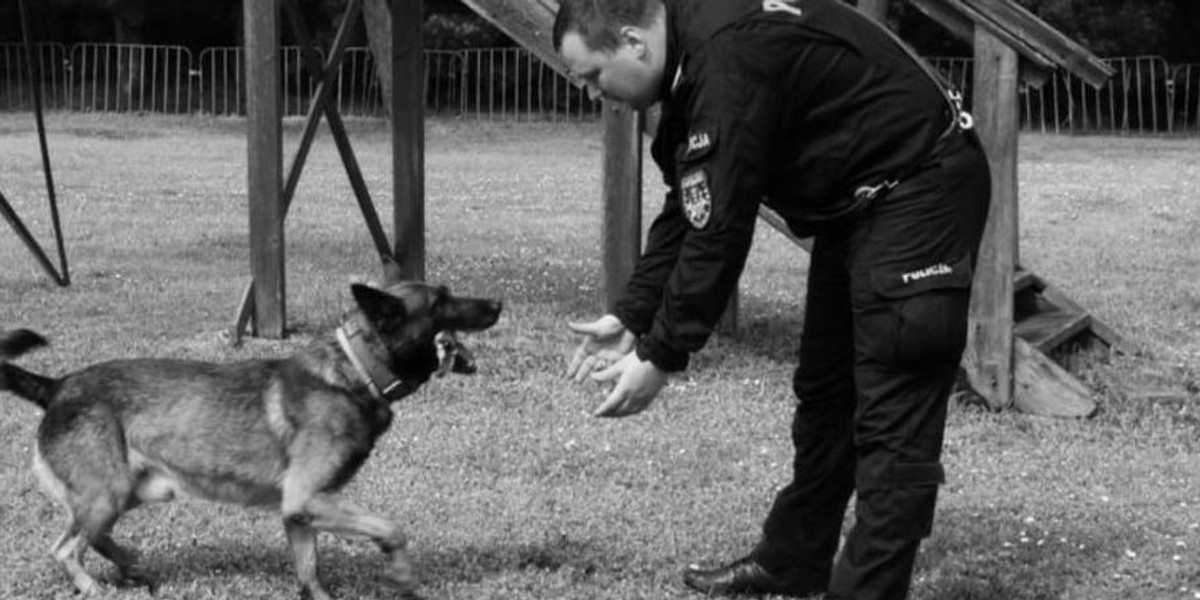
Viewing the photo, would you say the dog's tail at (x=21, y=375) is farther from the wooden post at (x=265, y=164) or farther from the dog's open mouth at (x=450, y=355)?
the wooden post at (x=265, y=164)

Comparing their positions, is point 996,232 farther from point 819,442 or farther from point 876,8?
point 819,442

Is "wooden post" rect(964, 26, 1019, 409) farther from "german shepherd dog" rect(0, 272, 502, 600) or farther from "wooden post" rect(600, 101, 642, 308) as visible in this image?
"german shepherd dog" rect(0, 272, 502, 600)

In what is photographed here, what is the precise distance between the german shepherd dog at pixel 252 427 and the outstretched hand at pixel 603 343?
0.74m

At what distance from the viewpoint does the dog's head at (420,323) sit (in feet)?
19.1

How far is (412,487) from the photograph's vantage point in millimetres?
7367

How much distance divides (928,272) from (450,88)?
3931cm

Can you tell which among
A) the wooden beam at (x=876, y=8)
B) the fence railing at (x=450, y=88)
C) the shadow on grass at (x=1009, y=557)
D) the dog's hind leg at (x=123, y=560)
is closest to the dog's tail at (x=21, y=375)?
the dog's hind leg at (x=123, y=560)

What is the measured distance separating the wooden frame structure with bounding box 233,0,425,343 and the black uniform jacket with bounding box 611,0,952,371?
575cm

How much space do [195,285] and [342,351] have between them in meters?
7.52

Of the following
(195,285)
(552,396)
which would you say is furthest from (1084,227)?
(552,396)

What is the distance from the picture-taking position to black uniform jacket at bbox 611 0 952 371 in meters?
4.57

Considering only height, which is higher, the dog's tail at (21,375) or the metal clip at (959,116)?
the metal clip at (959,116)

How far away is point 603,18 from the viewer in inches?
179

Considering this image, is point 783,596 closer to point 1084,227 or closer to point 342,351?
point 342,351
